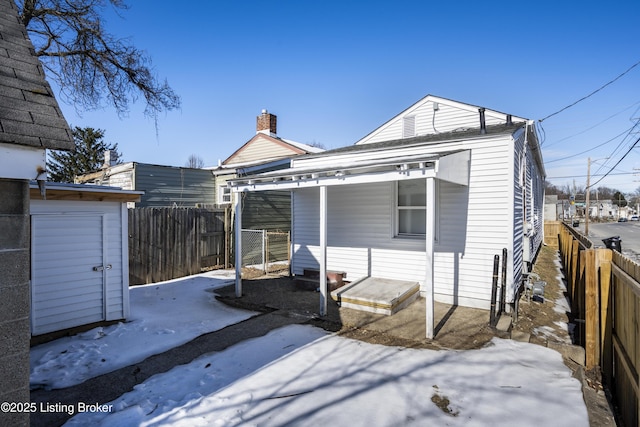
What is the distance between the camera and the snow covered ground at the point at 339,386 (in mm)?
3098

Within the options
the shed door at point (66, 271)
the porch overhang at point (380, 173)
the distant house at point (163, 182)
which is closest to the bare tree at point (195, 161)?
A: the distant house at point (163, 182)

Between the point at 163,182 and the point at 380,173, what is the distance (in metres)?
9.97

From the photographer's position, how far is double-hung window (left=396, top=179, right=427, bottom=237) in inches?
293

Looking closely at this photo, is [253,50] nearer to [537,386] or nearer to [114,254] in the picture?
[114,254]

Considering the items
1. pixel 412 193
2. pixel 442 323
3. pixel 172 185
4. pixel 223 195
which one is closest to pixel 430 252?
pixel 442 323

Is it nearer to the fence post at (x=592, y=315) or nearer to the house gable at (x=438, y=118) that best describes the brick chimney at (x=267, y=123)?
the house gable at (x=438, y=118)

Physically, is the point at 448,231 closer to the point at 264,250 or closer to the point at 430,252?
the point at 430,252

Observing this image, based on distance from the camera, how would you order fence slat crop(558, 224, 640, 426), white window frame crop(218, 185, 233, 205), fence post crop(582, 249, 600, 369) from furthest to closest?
white window frame crop(218, 185, 233, 205) < fence post crop(582, 249, 600, 369) < fence slat crop(558, 224, 640, 426)

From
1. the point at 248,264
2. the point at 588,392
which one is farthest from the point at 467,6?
the point at 248,264

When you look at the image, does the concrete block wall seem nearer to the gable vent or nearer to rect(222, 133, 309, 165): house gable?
the gable vent

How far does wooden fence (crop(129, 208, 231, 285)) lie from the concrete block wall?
24.4 ft

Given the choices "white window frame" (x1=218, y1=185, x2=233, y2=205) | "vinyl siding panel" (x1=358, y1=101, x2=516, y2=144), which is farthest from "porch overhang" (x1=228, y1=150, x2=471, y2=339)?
"white window frame" (x1=218, y1=185, x2=233, y2=205)

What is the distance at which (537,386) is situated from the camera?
3.62m

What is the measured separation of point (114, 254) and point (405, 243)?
5.94 metres
